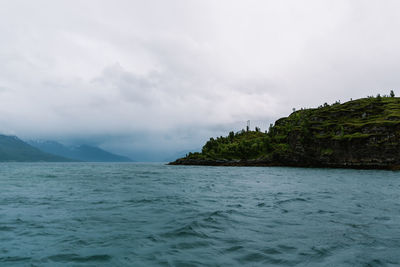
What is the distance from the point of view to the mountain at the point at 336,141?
4230 inches

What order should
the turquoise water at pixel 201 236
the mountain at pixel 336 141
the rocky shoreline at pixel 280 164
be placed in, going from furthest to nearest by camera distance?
the mountain at pixel 336 141 < the rocky shoreline at pixel 280 164 < the turquoise water at pixel 201 236

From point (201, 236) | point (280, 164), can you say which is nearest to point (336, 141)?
point (280, 164)

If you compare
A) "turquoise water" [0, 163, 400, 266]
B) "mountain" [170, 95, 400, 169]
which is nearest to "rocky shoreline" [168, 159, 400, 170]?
"mountain" [170, 95, 400, 169]

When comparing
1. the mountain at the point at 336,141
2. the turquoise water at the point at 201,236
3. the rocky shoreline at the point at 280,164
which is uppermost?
the mountain at the point at 336,141

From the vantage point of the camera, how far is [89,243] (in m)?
12.0

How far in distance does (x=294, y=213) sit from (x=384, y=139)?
11644 cm

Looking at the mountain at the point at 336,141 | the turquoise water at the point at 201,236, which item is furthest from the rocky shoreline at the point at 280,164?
the turquoise water at the point at 201,236

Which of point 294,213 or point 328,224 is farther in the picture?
point 294,213

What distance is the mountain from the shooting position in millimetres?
107438

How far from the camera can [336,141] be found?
4811 inches

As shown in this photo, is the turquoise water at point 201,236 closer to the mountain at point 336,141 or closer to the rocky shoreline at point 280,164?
the rocky shoreline at point 280,164

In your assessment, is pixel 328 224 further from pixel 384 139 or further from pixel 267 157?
pixel 267 157

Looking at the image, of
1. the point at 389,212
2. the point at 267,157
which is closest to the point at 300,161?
the point at 267,157

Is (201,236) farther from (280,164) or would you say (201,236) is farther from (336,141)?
(280,164)
